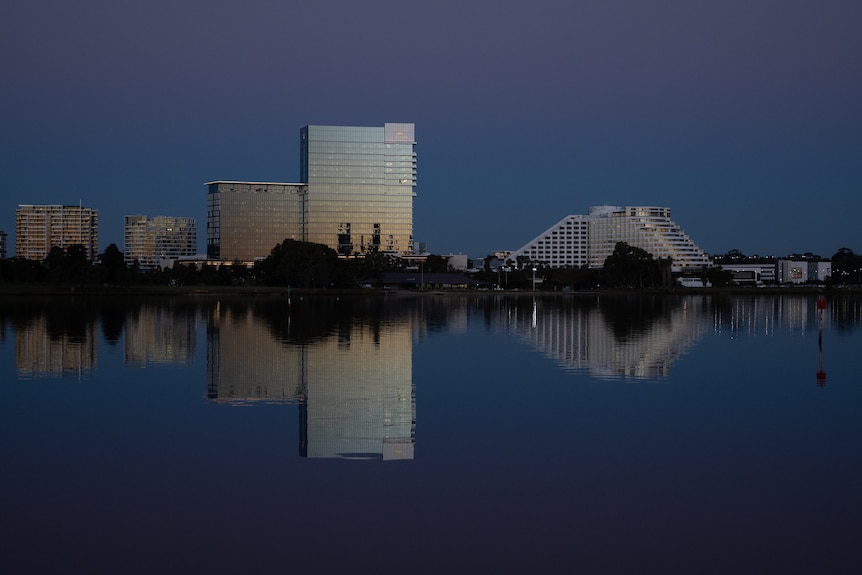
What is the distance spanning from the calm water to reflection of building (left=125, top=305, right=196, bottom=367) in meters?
1.09

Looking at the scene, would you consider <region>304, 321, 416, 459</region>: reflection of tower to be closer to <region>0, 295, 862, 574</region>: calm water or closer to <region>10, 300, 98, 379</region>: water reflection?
<region>0, 295, 862, 574</region>: calm water

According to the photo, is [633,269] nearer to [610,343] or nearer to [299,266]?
[299,266]

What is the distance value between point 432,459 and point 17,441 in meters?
7.38

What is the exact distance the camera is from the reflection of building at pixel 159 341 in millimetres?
31281

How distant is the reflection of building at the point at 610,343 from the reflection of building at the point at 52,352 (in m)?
15.5

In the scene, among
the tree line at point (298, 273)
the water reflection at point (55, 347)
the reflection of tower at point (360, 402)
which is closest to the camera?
the reflection of tower at point (360, 402)

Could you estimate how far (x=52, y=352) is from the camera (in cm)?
3269

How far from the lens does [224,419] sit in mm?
18406

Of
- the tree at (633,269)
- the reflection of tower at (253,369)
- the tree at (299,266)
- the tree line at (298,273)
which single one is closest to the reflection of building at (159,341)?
the reflection of tower at (253,369)

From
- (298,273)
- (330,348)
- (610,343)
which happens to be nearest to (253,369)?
(330,348)

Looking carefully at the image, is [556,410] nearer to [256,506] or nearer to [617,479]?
[617,479]

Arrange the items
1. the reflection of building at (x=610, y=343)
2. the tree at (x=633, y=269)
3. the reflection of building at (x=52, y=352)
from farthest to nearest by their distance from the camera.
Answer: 1. the tree at (x=633, y=269)
2. the reflection of building at (x=610, y=343)
3. the reflection of building at (x=52, y=352)

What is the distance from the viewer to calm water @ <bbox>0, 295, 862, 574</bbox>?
10.1 meters

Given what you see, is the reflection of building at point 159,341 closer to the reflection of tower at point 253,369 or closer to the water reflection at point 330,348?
the water reflection at point 330,348
